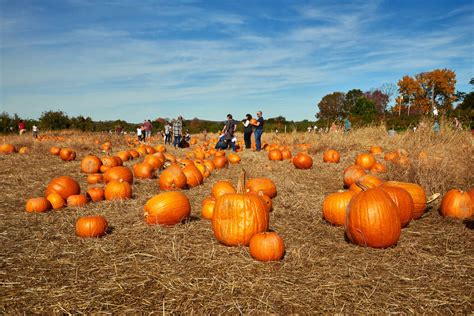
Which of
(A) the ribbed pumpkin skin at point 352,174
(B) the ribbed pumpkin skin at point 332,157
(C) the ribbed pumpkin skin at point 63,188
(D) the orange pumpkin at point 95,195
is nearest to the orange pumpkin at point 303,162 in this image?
(B) the ribbed pumpkin skin at point 332,157

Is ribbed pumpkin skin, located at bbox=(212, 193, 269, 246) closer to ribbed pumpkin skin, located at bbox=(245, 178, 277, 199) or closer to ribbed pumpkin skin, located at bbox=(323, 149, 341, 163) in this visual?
ribbed pumpkin skin, located at bbox=(245, 178, 277, 199)

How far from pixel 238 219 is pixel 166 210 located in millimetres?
1224

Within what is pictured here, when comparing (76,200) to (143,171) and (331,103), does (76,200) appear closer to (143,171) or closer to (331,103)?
(143,171)

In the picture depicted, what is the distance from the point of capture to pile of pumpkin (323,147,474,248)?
3664 mm

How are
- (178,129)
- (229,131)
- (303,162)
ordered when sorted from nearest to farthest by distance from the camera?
(303,162) < (229,131) < (178,129)

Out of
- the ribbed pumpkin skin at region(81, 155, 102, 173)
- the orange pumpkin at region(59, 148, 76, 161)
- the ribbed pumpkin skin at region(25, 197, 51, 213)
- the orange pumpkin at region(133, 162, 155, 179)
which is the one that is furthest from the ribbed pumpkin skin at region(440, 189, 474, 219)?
the orange pumpkin at region(59, 148, 76, 161)

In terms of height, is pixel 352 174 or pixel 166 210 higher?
pixel 352 174

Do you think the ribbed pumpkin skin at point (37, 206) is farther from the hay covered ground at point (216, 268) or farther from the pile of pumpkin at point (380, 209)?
the pile of pumpkin at point (380, 209)

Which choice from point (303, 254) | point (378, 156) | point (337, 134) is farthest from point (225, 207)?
point (337, 134)

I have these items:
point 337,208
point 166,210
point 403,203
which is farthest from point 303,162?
point 166,210

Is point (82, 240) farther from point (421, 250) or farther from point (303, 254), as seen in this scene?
point (421, 250)

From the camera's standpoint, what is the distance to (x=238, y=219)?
3.73 meters

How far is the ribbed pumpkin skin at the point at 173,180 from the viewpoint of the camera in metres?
6.89

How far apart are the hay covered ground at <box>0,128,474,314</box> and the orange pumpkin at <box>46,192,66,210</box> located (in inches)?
10.4
